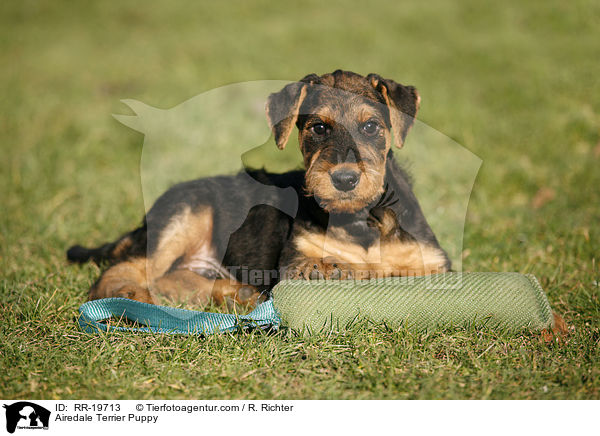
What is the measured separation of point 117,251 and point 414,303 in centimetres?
284

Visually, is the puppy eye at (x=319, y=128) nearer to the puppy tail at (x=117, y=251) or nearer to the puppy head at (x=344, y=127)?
the puppy head at (x=344, y=127)

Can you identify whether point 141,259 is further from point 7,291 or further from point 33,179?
point 33,179

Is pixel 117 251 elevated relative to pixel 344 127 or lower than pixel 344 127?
lower

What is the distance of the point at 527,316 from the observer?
12.4 feet

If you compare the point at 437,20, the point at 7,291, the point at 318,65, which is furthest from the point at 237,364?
the point at 437,20

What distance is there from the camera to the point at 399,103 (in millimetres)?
3941

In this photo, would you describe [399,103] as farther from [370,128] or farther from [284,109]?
[284,109]

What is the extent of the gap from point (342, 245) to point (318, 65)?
21.9 ft

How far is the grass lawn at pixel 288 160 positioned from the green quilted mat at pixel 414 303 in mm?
118

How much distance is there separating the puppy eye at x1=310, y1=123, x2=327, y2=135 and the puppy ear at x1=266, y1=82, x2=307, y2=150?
17cm

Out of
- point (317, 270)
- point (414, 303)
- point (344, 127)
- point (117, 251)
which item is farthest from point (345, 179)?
point (117, 251)
